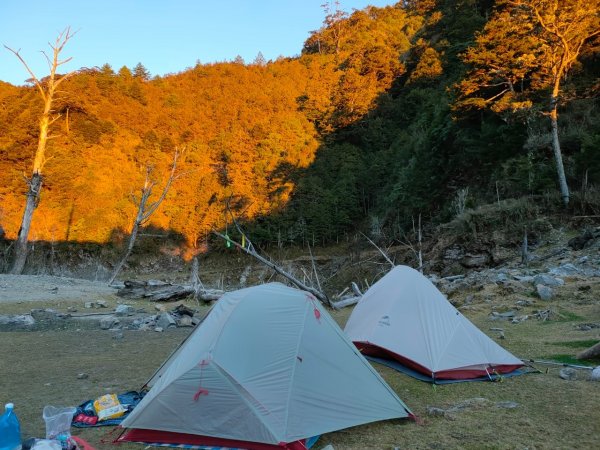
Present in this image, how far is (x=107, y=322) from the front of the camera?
839 centimetres

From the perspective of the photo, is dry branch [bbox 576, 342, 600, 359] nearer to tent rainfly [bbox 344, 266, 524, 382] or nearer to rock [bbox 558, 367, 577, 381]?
rock [bbox 558, 367, 577, 381]

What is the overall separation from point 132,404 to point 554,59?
18.8 meters

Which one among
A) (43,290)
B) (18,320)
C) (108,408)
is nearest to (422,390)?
(108,408)

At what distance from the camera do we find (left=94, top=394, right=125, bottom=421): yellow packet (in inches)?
143

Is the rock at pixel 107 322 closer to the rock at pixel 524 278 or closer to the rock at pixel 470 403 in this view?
the rock at pixel 470 403

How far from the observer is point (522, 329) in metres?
7.05

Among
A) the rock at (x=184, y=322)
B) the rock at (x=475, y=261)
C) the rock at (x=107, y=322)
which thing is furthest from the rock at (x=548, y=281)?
the rock at (x=107, y=322)

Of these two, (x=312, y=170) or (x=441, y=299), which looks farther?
(x=312, y=170)

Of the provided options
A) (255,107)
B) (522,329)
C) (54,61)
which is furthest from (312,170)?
(522,329)

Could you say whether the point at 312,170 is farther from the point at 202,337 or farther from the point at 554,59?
the point at 202,337

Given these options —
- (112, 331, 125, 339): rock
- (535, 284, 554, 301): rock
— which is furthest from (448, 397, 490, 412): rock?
(112, 331, 125, 339): rock

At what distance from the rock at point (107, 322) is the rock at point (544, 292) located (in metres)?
8.53

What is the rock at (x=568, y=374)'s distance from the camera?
178 inches

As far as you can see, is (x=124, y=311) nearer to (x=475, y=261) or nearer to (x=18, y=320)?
(x=18, y=320)
